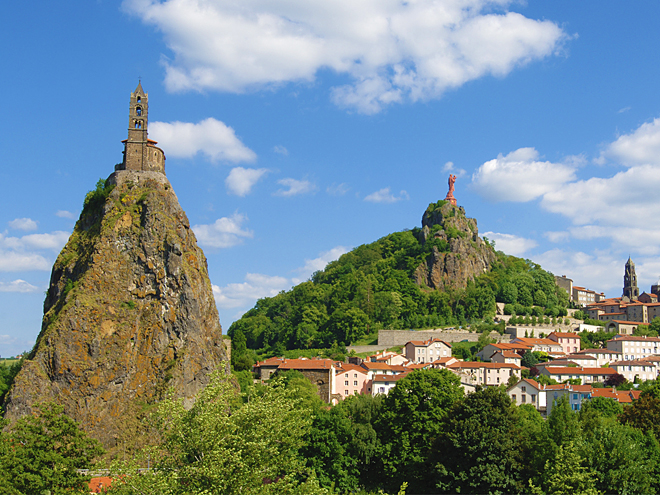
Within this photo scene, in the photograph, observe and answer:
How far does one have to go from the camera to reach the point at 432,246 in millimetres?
134875

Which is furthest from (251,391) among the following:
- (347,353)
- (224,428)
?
(347,353)

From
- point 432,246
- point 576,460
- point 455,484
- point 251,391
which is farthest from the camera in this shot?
point 432,246

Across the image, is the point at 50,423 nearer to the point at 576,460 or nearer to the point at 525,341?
the point at 576,460

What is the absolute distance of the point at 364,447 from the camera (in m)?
46.3

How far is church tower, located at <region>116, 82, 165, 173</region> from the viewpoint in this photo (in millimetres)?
75000

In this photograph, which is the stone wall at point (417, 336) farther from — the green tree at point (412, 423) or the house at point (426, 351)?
the green tree at point (412, 423)

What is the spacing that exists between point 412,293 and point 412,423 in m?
76.9

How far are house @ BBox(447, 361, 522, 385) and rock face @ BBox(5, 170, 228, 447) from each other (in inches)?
1189

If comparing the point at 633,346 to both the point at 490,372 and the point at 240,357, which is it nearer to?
the point at 490,372

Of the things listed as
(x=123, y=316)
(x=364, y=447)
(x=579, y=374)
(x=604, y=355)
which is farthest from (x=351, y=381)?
(x=604, y=355)

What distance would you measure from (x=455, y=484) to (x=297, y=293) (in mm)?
106810

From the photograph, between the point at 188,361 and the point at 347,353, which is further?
the point at 347,353

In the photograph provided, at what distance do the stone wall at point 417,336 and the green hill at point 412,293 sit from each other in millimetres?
5897

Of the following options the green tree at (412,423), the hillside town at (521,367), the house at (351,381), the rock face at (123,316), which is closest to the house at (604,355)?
the hillside town at (521,367)
